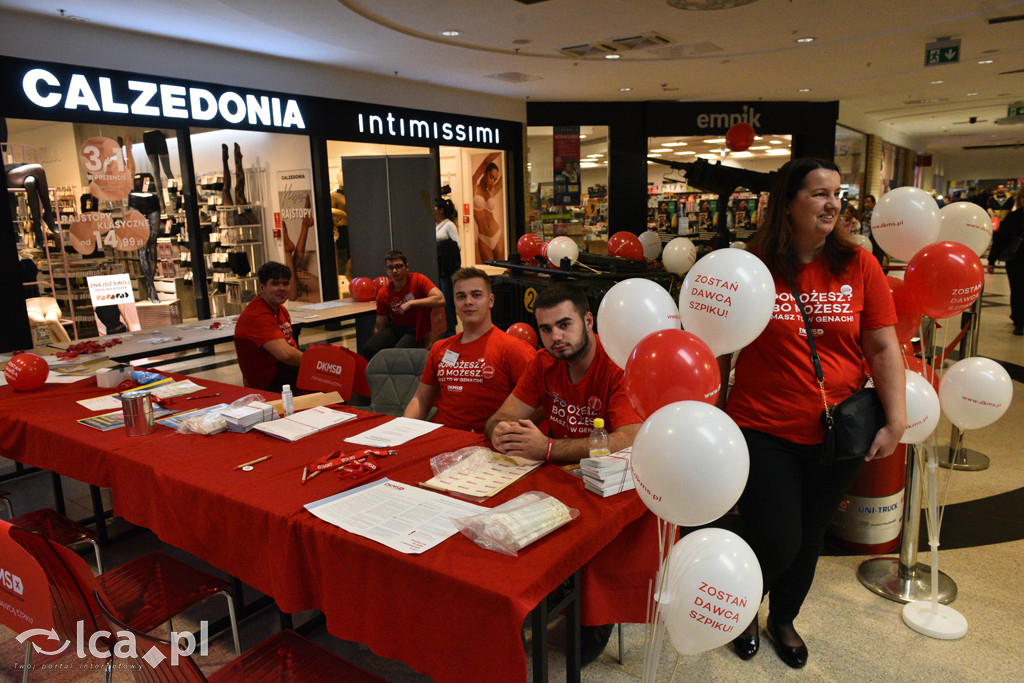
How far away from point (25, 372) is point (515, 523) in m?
3.09

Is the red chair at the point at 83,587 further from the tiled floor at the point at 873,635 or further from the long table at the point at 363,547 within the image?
the tiled floor at the point at 873,635

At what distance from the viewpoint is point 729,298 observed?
175cm

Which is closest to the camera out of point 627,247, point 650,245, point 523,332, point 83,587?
point 83,587

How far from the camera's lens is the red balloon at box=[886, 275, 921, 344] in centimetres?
247

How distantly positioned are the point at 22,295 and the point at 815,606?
6.06m

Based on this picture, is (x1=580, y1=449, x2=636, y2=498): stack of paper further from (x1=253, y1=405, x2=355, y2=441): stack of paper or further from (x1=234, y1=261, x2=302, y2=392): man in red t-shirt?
(x1=234, y1=261, x2=302, y2=392): man in red t-shirt

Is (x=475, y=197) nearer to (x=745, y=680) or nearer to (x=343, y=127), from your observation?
(x=343, y=127)

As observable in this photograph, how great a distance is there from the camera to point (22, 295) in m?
5.23

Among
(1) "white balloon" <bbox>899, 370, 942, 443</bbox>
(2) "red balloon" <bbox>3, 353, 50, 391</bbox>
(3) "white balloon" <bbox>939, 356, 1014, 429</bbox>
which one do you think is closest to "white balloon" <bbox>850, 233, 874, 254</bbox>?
(1) "white balloon" <bbox>899, 370, 942, 443</bbox>

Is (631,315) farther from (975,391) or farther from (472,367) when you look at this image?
(975,391)

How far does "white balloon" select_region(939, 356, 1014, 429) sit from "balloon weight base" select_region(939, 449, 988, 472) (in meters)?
1.35

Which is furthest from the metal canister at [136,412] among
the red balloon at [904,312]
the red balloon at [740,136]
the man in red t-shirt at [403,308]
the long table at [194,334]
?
the red balloon at [740,136]

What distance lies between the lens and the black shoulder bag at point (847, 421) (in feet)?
6.37

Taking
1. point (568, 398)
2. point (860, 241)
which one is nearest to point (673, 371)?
point (568, 398)
